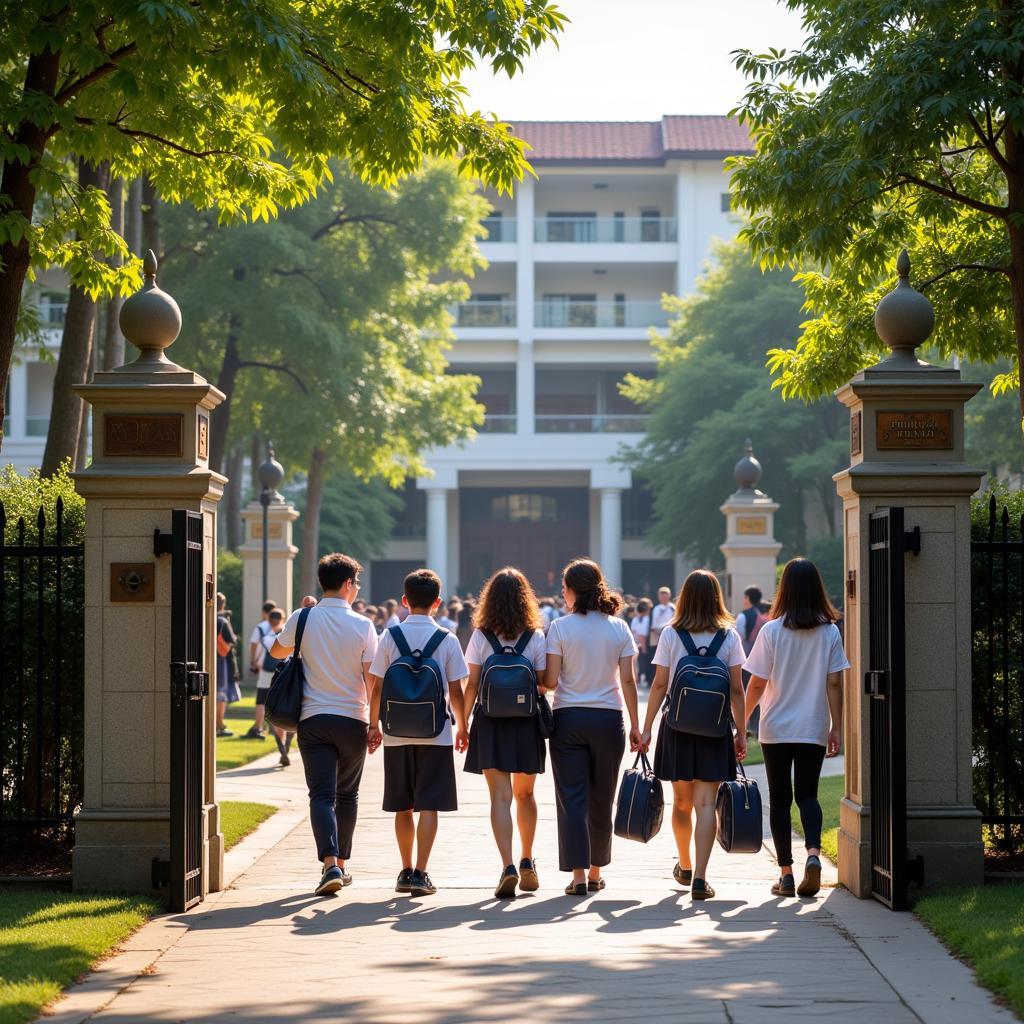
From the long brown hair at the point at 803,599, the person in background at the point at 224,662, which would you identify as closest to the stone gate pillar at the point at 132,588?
the long brown hair at the point at 803,599

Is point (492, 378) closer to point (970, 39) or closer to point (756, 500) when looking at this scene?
point (756, 500)

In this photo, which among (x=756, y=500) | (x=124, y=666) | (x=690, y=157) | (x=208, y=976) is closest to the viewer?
(x=208, y=976)

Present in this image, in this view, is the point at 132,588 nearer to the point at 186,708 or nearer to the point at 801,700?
the point at 186,708

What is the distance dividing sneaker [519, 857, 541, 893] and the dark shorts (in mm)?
551

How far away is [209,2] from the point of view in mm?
9383

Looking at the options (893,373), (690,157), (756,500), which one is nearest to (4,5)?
(893,373)

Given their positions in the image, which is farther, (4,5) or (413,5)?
(413,5)

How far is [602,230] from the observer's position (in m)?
62.8

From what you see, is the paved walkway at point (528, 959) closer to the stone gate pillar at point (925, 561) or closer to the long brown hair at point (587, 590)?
the stone gate pillar at point (925, 561)

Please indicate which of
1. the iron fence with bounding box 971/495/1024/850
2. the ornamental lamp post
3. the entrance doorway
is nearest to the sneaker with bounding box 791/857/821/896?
the iron fence with bounding box 971/495/1024/850

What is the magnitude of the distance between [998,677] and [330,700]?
4.02 m

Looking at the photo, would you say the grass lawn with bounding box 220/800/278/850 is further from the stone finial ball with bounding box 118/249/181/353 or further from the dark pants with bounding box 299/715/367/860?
the stone finial ball with bounding box 118/249/181/353

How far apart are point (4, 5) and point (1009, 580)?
22.2ft

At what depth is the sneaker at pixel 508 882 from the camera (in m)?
8.95
